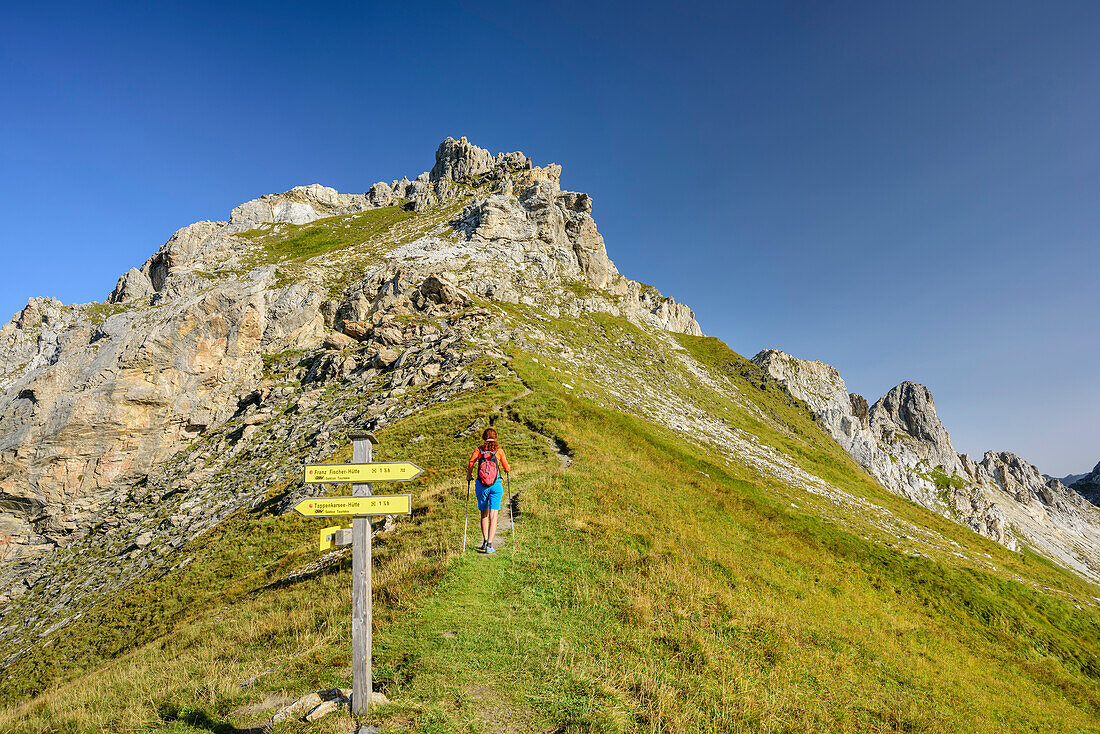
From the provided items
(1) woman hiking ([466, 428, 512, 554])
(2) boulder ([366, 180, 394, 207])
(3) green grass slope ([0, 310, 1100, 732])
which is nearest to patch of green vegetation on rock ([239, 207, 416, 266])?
(2) boulder ([366, 180, 394, 207])

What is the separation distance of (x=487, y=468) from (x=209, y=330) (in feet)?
186

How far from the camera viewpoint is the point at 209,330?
5178 cm

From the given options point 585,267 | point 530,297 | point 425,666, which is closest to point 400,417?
point 425,666

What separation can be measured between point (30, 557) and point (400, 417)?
116ft

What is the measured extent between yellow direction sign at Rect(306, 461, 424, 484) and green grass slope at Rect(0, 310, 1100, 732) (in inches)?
134

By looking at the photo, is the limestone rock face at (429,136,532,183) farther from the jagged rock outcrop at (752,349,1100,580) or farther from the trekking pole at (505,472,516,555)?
the trekking pole at (505,472,516,555)

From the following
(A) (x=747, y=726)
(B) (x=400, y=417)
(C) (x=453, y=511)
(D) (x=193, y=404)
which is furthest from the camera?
(D) (x=193, y=404)

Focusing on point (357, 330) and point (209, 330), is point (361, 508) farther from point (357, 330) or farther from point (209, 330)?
point (209, 330)

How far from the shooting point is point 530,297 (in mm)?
71625

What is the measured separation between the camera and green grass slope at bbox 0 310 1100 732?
23.3 feet

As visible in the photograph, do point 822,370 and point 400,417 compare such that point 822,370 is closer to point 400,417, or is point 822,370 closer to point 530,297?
point 530,297

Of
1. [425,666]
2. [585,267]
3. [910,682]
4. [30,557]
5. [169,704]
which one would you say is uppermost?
[585,267]

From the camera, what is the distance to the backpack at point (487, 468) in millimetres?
12125

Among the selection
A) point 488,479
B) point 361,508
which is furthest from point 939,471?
point 361,508
